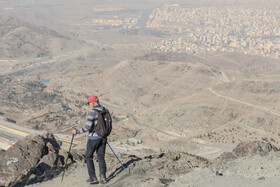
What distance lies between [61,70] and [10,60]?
96.6ft

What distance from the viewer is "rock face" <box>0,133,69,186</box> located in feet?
46.9

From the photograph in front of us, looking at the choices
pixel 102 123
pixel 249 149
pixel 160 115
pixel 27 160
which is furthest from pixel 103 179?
pixel 160 115

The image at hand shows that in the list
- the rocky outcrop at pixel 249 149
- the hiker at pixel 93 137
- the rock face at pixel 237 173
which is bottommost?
the rocky outcrop at pixel 249 149

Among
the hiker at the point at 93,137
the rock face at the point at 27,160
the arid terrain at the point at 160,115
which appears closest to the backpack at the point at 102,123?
the hiker at the point at 93,137

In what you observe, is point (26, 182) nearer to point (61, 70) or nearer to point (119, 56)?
point (61, 70)

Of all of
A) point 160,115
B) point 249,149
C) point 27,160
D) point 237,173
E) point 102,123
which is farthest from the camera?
point 160,115

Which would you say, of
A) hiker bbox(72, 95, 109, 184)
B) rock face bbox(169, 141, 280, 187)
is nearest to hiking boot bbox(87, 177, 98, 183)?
hiker bbox(72, 95, 109, 184)

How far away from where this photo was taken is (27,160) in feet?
53.8

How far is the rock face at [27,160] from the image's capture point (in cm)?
1430

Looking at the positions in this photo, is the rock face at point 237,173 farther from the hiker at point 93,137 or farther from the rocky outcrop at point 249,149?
the hiker at point 93,137

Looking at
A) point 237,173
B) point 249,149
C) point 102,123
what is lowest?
point 249,149

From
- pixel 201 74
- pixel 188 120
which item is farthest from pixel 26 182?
pixel 201 74

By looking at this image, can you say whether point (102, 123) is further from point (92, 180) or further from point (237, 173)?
point (237, 173)

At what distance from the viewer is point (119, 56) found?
522 feet
